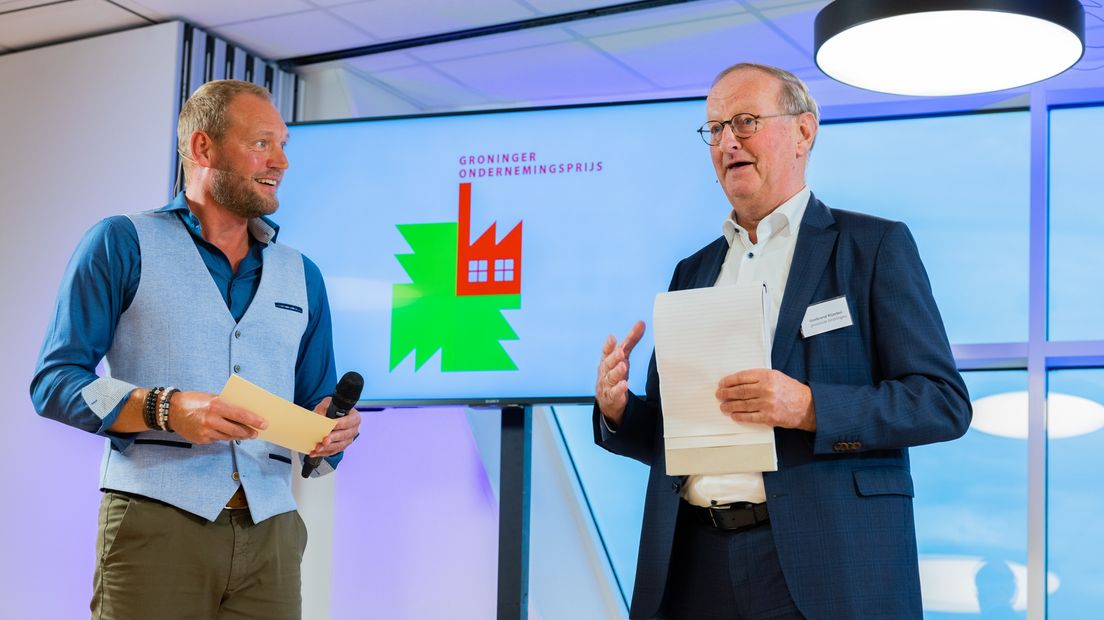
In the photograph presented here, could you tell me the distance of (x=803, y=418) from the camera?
7.18 ft

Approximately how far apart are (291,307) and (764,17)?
2.74 metres

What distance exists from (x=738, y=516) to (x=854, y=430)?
279 mm

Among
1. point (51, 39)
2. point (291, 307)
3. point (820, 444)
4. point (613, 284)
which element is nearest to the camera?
point (820, 444)

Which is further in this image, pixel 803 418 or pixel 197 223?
pixel 197 223

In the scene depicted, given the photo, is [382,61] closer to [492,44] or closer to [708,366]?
[492,44]

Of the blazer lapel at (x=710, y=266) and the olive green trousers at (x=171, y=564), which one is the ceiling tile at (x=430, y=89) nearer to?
the blazer lapel at (x=710, y=266)

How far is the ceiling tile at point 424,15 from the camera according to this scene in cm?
472

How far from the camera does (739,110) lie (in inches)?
101

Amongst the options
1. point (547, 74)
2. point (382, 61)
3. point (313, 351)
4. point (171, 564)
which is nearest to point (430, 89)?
point (382, 61)

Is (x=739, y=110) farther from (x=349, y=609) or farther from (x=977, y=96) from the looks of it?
(x=349, y=609)

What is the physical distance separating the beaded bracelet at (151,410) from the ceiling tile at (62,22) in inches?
112

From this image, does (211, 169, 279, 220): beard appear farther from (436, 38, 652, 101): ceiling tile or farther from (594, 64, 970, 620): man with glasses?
(436, 38, 652, 101): ceiling tile

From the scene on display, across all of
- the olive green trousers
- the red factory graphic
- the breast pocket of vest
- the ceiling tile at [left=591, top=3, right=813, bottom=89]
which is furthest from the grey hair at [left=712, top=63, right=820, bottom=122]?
the ceiling tile at [left=591, top=3, right=813, bottom=89]

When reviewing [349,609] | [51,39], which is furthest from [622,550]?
[51,39]
